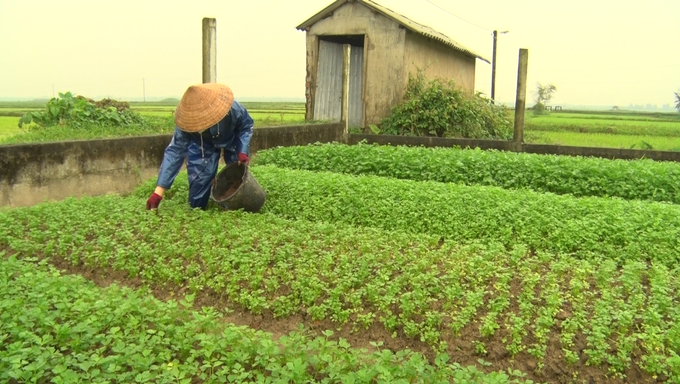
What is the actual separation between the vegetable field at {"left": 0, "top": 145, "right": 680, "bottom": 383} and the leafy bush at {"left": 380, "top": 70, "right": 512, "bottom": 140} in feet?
21.2

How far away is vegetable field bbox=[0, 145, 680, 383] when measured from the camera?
11.4 ft

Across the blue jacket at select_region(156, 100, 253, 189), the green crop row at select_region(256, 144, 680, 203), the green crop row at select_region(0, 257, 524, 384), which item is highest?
the blue jacket at select_region(156, 100, 253, 189)

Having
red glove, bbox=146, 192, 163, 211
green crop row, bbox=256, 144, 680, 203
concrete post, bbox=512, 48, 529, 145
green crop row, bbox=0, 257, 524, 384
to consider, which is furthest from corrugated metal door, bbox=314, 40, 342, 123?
green crop row, bbox=0, 257, 524, 384

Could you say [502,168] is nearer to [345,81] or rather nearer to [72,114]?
[345,81]

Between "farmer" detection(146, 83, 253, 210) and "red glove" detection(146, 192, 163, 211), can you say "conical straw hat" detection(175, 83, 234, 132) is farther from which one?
"red glove" detection(146, 192, 163, 211)

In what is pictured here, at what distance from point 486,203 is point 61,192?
17.7 ft

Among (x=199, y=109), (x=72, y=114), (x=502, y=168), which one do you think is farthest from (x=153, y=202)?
(x=502, y=168)

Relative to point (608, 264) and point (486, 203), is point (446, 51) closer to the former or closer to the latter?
point (486, 203)

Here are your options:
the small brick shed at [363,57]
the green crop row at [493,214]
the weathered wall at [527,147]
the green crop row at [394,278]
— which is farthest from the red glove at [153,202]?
the small brick shed at [363,57]

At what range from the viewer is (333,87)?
15641 mm

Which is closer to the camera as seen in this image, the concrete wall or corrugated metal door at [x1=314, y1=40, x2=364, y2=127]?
the concrete wall

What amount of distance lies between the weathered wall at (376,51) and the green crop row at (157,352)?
11352 millimetres

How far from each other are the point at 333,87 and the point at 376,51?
1535 mm

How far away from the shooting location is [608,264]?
538 cm
